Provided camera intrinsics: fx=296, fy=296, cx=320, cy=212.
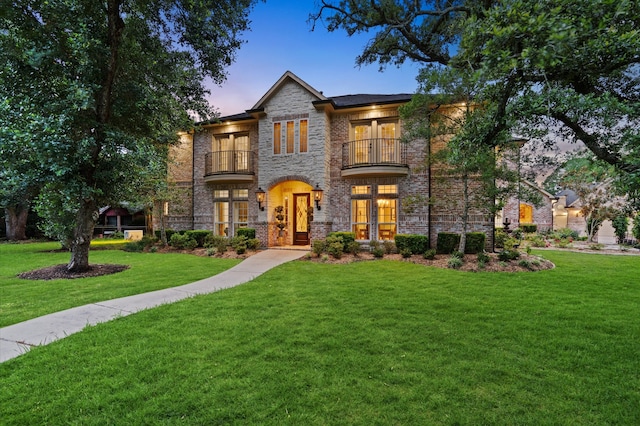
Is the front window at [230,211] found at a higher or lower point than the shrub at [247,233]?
higher

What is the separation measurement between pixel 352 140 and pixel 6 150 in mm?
10290

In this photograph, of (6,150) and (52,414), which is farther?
(6,150)

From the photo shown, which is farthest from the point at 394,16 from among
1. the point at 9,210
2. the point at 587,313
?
the point at 9,210

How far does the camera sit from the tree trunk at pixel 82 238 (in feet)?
26.9

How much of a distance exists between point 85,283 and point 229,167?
8.19 metres

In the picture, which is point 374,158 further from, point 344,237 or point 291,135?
point 291,135

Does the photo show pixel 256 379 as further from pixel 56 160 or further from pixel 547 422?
pixel 56 160

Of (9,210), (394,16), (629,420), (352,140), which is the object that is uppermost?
(394,16)

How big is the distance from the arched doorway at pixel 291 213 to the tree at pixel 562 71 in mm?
10018

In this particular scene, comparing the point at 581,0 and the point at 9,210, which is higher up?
the point at 581,0

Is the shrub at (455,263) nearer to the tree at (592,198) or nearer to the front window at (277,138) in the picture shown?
the front window at (277,138)

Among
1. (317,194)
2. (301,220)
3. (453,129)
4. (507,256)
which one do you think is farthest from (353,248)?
(453,129)

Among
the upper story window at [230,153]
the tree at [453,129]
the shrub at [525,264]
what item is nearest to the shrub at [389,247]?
the tree at [453,129]

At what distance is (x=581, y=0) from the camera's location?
8.04 feet
